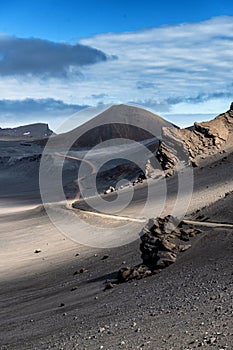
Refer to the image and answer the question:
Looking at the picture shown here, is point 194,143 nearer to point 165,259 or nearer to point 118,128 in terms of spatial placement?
point 165,259

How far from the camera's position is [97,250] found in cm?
2652

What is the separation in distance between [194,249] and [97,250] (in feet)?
22.1

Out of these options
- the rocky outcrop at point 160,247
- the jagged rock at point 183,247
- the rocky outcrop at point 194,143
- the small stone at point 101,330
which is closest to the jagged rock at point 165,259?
the rocky outcrop at point 160,247

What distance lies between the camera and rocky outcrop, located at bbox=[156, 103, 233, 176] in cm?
4375

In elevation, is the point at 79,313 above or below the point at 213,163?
below

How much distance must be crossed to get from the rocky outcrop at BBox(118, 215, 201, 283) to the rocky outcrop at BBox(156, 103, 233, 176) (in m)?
20.6

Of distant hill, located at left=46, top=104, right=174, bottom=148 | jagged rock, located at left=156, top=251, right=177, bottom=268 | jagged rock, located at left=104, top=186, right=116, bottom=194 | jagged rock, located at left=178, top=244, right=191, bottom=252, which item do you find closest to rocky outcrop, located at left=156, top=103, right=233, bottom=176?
jagged rock, located at left=104, top=186, right=116, bottom=194

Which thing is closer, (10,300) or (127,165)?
(10,300)

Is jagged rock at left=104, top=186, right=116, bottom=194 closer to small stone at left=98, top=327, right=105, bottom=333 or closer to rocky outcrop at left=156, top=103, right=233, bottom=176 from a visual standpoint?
rocky outcrop at left=156, top=103, right=233, bottom=176

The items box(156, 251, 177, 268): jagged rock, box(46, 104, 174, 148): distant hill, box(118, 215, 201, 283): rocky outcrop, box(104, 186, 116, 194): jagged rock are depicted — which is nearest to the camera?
box(118, 215, 201, 283): rocky outcrop

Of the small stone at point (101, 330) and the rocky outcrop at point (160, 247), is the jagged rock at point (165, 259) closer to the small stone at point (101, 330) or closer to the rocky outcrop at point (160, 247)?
the rocky outcrop at point (160, 247)

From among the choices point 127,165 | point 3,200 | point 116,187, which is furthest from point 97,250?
point 3,200

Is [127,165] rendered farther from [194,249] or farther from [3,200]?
[194,249]

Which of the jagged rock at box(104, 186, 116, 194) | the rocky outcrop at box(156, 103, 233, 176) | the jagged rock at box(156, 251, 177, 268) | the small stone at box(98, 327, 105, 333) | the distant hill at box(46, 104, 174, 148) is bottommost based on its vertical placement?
the small stone at box(98, 327, 105, 333)
